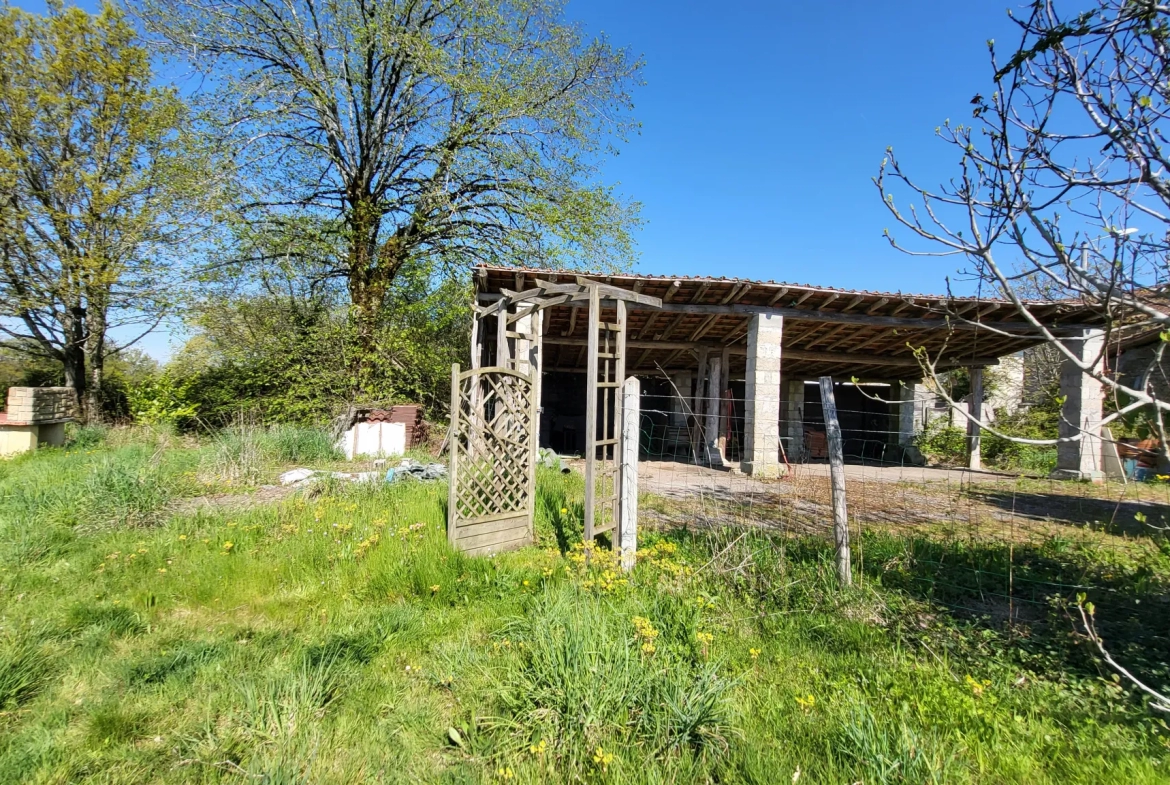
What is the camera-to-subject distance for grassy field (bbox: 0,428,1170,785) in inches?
74.0

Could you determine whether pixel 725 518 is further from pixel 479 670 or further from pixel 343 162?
pixel 343 162

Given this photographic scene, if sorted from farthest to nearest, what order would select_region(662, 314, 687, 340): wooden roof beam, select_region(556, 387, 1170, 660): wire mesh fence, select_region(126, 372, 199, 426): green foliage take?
→ select_region(126, 372, 199, 426): green foliage
select_region(662, 314, 687, 340): wooden roof beam
select_region(556, 387, 1170, 660): wire mesh fence

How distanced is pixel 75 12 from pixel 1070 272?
18.3m

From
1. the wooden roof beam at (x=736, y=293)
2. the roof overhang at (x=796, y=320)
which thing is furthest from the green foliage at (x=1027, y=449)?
the wooden roof beam at (x=736, y=293)

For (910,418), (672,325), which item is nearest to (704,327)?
(672,325)

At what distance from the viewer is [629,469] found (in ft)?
12.6

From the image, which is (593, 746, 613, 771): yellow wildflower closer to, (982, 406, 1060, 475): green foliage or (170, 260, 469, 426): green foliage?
(170, 260, 469, 426): green foliage

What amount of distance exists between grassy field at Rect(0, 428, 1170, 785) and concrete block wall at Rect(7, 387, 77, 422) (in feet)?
22.0

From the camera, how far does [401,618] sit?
3014mm

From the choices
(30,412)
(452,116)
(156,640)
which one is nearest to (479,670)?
(156,640)

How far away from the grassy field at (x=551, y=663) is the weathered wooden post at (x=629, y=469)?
0.22 m

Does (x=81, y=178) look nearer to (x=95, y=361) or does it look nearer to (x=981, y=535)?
(x=95, y=361)

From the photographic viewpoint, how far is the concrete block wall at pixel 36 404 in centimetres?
877

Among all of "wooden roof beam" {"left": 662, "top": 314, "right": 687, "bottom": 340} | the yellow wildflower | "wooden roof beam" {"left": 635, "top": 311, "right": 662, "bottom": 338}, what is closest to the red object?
"wooden roof beam" {"left": 635, "top": 311, "right": 662, "bottom": 338}
